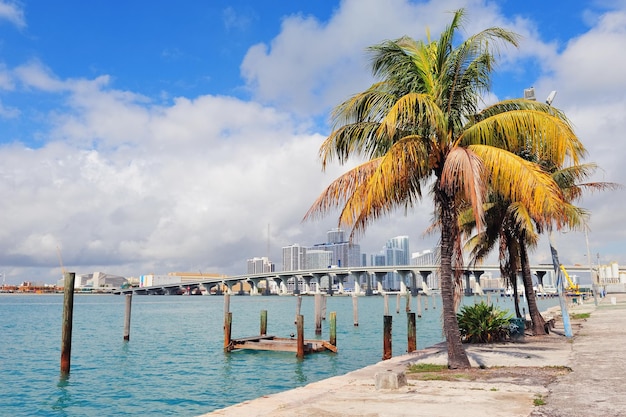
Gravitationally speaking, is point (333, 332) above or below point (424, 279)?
below

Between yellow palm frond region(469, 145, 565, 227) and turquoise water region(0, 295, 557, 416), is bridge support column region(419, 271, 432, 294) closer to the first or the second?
turquoise water region(0, 295, 557, 416)

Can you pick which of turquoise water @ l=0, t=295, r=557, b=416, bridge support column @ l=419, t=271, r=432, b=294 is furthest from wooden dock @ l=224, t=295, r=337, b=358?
bridge support column @ l=419, t=271, r=432, b=294

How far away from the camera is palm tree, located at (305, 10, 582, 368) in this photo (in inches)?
472

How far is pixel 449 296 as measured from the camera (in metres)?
13.6

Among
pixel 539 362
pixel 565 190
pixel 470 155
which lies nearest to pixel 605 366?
pixel 539 362

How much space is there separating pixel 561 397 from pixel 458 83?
8.34 meters

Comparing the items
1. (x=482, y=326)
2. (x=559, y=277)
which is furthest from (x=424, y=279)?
(x=482, y=326)

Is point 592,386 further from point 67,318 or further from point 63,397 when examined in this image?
point 67,318

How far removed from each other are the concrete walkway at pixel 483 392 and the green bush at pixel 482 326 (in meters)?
4.26

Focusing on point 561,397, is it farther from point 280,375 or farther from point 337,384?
point 280,375

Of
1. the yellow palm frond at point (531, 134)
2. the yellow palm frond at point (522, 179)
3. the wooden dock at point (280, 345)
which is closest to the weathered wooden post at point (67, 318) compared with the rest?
the wooden dock at point (280, 345)

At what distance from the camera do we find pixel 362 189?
13.1 meters

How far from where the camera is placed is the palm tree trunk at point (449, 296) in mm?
13516

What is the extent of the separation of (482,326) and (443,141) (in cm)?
1001
